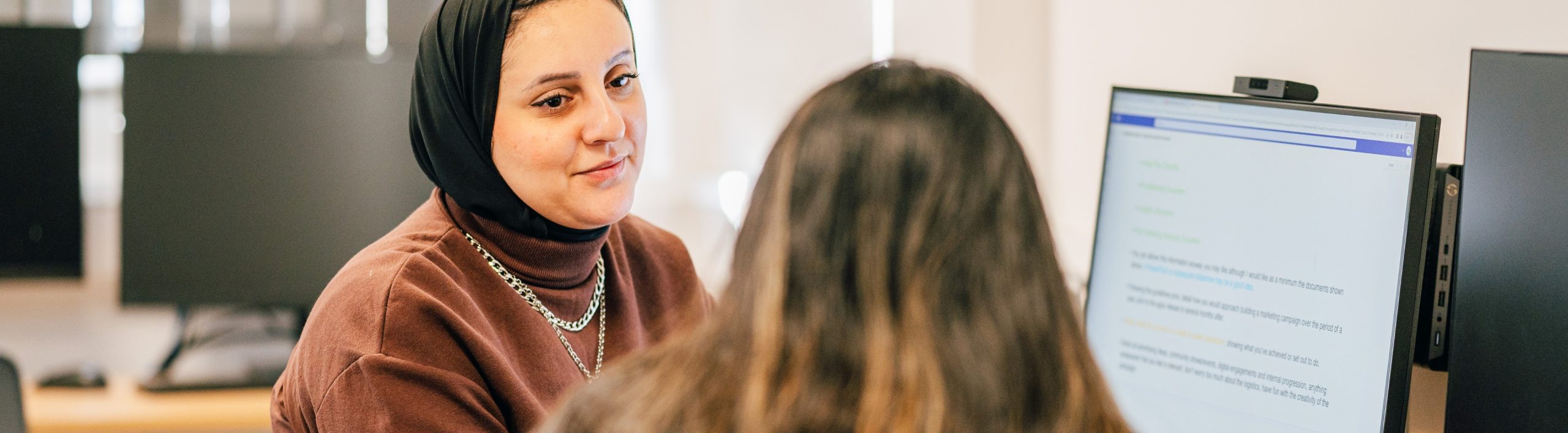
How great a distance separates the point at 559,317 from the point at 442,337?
0.19m

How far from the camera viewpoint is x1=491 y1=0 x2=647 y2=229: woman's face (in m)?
1.12

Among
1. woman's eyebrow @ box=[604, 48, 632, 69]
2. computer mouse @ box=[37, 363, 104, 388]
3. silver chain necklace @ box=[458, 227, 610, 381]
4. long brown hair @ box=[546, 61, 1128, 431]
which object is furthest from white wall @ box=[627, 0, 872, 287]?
long brown hair @ box=[546, 61, 1128, 431]

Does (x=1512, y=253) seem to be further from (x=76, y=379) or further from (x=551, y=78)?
(x=76, y=379)

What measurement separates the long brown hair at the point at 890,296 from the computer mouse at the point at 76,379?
1998 millimetres

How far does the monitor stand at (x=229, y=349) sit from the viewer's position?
2250mm

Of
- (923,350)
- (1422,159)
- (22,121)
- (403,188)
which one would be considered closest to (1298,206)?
(1422,159)

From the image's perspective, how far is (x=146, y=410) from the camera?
6.93 feet

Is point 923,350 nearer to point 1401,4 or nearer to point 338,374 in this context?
point 338,374

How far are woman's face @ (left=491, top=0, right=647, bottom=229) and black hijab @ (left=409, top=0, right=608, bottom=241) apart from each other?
11 millimetres

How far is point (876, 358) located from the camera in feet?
2.07

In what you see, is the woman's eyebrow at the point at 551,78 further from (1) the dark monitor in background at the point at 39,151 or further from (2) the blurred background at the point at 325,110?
(1) the dark monitor in background at the point at 39,151

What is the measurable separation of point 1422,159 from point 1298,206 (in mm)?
123

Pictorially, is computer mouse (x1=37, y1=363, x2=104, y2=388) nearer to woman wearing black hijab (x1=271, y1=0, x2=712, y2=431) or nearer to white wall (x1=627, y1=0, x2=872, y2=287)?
white wall (x1=627, y1=0, x2=872, y2=287)

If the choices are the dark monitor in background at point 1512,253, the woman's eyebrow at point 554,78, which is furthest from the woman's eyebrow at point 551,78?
the dark monitor in background at point 1512,253
